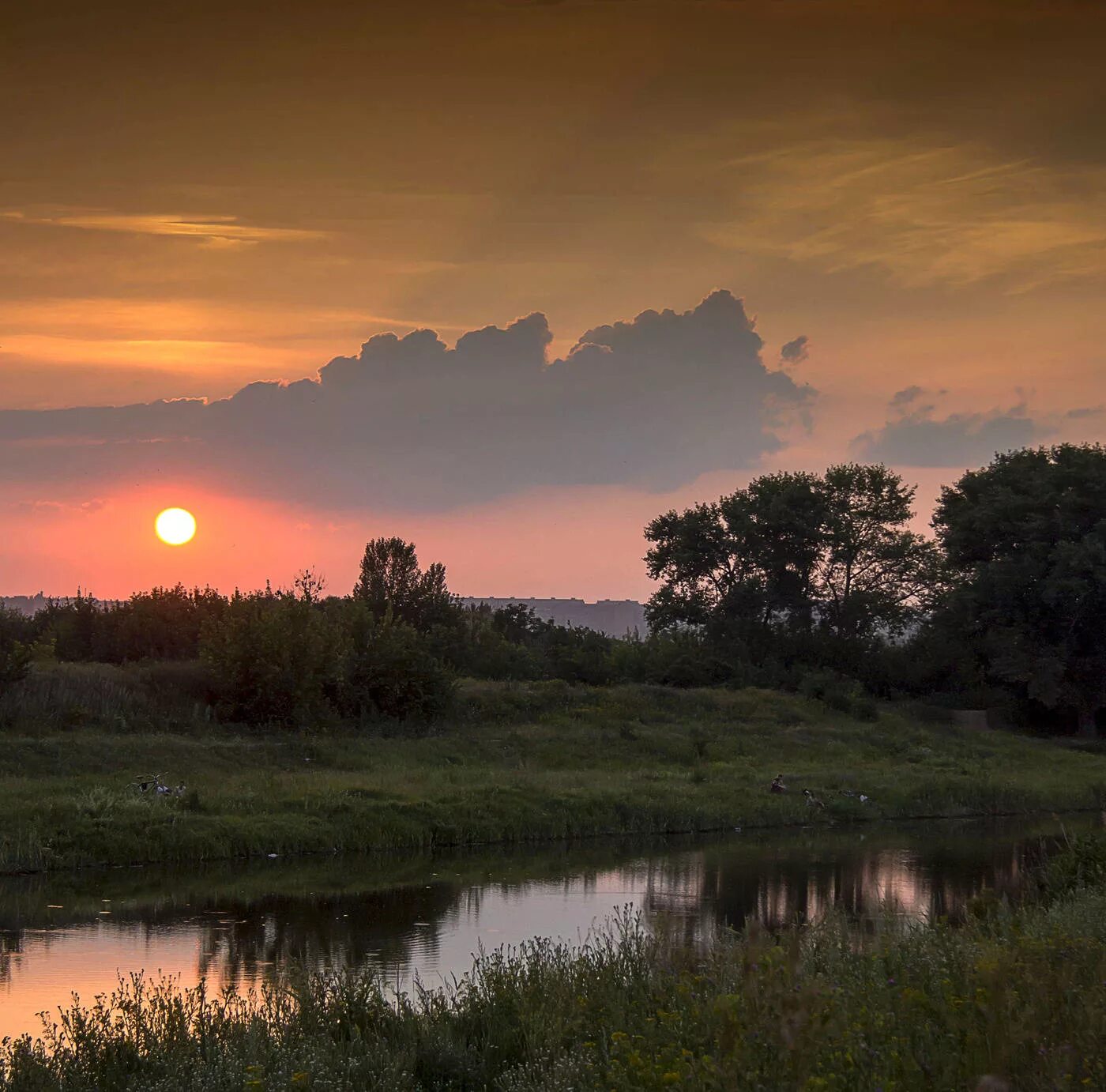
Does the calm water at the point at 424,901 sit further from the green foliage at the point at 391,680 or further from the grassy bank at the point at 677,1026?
the green foliage at the point at 391,680

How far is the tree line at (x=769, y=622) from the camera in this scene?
1630 inches

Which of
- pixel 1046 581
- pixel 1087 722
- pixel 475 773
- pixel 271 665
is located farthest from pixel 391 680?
pixel 1087 722

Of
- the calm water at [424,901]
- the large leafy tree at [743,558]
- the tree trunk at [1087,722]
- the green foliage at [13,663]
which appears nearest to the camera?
the calm water at [424,901]

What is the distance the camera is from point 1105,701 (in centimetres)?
5800

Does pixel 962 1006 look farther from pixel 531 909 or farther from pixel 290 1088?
pixel 531 909

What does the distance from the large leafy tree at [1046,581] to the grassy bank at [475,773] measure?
19.3 feet

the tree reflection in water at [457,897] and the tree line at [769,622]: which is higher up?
the tree line at [769,622]

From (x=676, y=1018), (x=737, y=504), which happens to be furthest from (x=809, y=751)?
(x=676, y=1018)

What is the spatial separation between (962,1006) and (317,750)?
98.7 ft

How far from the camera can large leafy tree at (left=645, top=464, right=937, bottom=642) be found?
7031cm

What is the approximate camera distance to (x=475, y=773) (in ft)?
119

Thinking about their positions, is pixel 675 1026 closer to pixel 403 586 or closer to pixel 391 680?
pixel 391 680

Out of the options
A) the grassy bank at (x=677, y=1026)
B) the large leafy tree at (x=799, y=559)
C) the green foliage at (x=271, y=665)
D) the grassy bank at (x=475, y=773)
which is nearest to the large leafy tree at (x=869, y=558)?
the large leafy tree at (x=799, y=559)

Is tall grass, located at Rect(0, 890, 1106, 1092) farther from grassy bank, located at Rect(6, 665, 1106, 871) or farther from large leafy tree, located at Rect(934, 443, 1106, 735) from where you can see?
large leafy tree, located at Rect(934, 443, 1106, 735)
